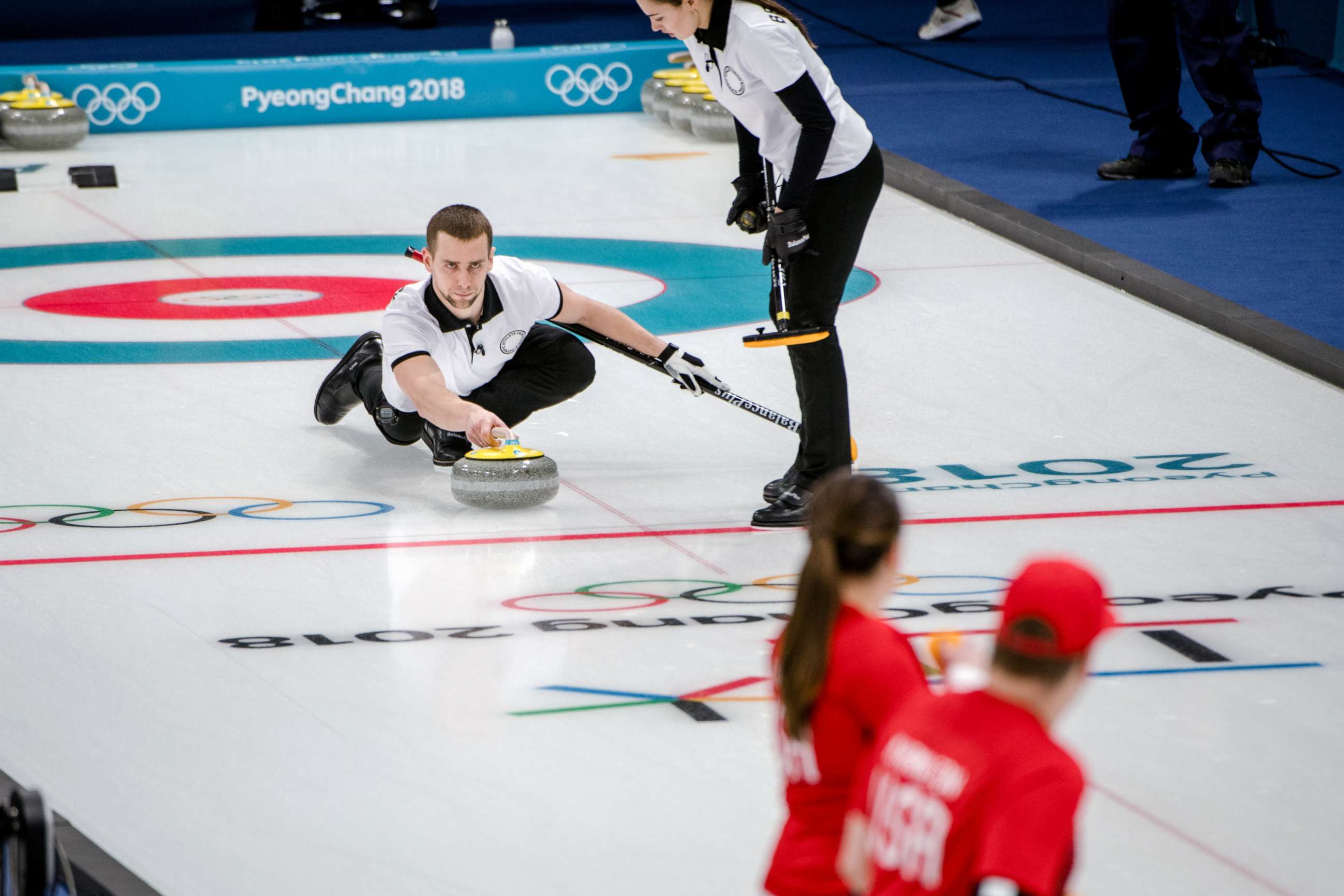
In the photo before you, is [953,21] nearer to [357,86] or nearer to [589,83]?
[589,83]

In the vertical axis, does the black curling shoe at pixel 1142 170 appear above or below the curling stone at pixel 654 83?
below

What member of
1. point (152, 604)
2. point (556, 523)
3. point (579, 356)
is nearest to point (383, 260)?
point (579, 356)

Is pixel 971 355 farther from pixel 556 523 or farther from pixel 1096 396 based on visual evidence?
pixel 556 523

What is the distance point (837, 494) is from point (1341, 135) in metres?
9.37

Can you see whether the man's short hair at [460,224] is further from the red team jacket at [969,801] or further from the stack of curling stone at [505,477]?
the red team jacket at [969,801]

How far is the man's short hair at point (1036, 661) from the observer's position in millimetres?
1784

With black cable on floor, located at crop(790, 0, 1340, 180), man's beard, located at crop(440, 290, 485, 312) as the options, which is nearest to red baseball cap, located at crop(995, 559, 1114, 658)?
man's beard, located at crop(440, 290, 485, 312)

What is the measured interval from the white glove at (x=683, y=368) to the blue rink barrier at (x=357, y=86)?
24.4 ft

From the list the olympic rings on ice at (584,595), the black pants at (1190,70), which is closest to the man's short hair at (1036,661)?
the olympic rings on ice at (584,595)

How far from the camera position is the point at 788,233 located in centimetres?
468

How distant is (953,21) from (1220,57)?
18.0 ft

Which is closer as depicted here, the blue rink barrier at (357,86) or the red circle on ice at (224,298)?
the red circle on ice at (224,298)

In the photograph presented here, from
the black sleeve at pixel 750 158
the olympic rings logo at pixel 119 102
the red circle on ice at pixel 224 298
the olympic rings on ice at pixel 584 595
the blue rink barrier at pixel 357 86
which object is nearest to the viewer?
the olympic rings on ice at pixel 584 595

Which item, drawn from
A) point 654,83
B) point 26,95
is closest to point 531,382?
point 26,95
